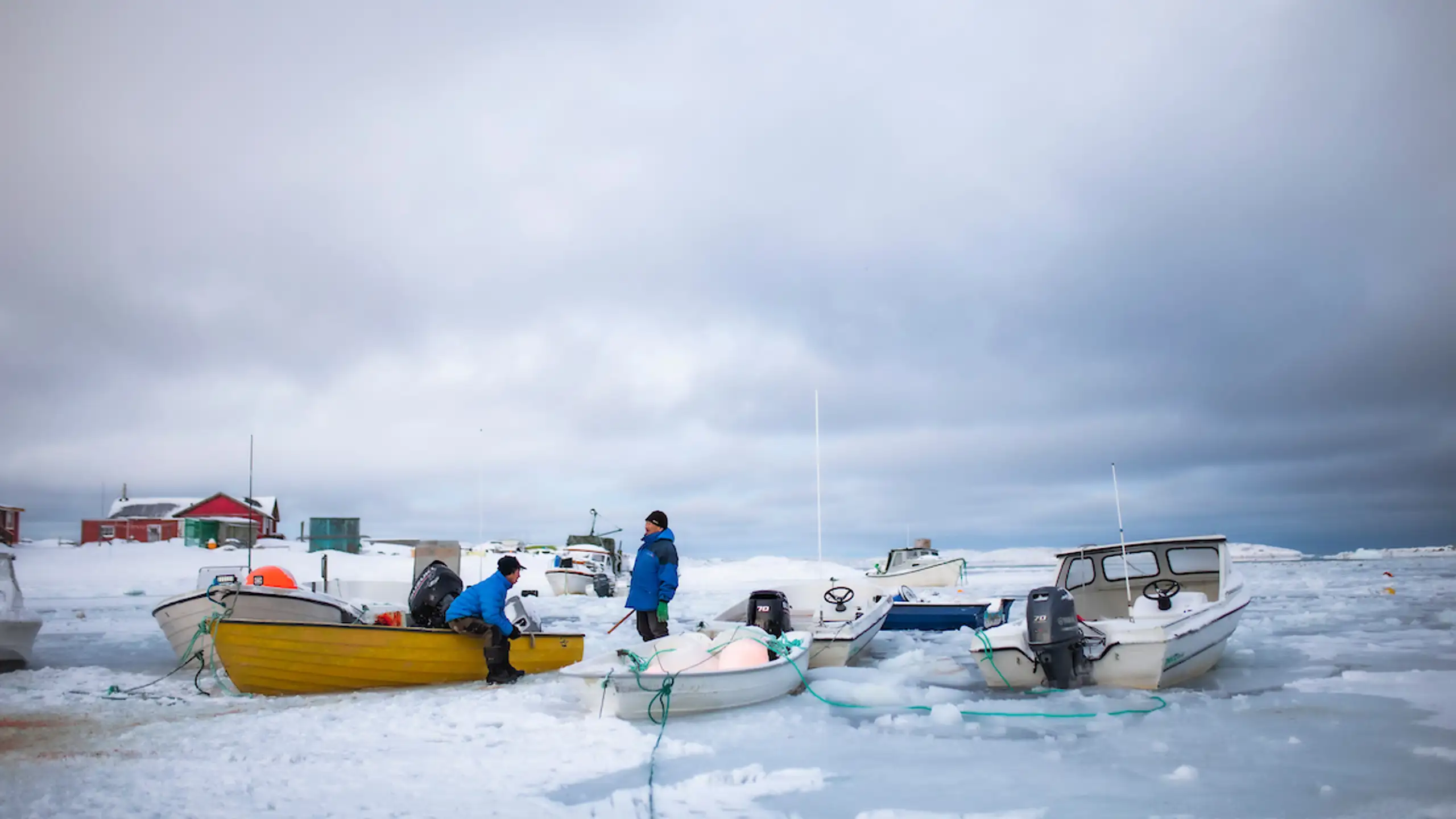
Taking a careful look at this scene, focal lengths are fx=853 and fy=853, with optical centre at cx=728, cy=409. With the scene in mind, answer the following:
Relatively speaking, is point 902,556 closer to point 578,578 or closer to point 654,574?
point 578,578

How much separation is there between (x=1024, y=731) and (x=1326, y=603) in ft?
57.8

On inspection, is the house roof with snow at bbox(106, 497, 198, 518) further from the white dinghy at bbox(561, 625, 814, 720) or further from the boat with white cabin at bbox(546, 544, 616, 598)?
the white dinghy at bbox(561, 625, 814, 720)

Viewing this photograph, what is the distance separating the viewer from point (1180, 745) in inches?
259

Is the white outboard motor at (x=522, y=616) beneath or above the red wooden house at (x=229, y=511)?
beneath

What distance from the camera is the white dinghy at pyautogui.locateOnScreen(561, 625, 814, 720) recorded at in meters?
7.44

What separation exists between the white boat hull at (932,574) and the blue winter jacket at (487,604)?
1785 centimetres

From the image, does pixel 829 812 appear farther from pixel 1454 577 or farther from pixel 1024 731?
pixel 1454 577

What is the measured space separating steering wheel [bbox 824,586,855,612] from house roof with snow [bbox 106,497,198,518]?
4736cm

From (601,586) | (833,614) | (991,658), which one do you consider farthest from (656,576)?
(601,586)

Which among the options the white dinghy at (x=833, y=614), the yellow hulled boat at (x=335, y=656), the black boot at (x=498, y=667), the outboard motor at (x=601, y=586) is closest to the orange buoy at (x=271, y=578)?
the yellow hulled boat at (x=335, y=656)

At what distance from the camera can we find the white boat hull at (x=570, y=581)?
28.2 metres

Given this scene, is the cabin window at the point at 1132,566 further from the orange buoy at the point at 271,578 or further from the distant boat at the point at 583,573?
the distant boat at the point at 583,573

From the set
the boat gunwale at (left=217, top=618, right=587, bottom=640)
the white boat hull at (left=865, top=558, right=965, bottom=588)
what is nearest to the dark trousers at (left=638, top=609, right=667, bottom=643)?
the boat gunwale at (left=217, top=618, right=587, bottom=640)

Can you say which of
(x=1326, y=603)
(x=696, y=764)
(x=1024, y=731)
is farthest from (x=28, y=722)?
(x=1326, y=603)
